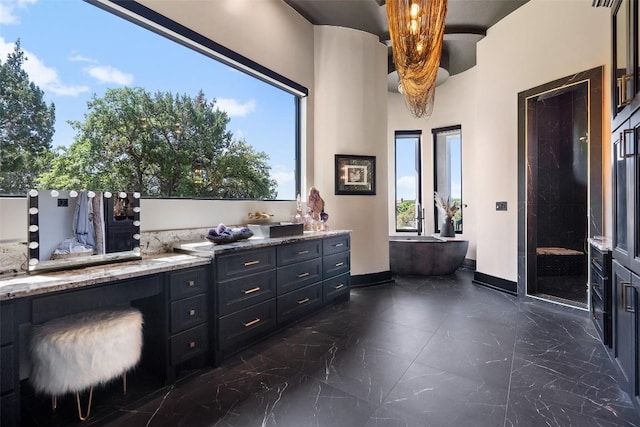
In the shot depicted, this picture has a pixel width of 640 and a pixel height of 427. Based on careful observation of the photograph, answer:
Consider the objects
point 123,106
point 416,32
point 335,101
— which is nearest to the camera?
point 416,32

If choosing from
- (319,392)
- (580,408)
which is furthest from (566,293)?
(319,392)

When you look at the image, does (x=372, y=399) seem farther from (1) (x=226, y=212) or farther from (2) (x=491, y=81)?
(2) (x=491, y=81)

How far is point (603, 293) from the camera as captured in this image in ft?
7.59

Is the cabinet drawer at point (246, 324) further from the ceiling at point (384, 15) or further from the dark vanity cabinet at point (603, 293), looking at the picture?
the ceiling at point (384, 15)

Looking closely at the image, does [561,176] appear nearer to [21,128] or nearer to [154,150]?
[154,150]

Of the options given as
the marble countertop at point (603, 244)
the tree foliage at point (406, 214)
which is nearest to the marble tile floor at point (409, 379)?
the marble countertop at point (603, 244)

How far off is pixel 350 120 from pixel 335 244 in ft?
6.08

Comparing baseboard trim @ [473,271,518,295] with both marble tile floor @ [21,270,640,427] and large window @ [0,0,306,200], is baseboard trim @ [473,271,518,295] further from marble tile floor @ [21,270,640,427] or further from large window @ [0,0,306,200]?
large window @ [0,0,306,200]

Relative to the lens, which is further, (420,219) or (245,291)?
(420,219)

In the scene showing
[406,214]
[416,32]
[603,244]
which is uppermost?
[416,32]

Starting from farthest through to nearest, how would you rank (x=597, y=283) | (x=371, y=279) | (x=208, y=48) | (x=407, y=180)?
(x=407, y=180), (x=371, y=279), (x=208, y=48), (x=597, y=283)

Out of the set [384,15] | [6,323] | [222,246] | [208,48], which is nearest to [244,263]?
[222,246]

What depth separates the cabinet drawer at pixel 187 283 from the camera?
1.98 metres

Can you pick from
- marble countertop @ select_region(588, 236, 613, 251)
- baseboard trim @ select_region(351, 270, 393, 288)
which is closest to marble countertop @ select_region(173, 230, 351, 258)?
baseboard trim @ select_region(351, 270, 393, 288)
